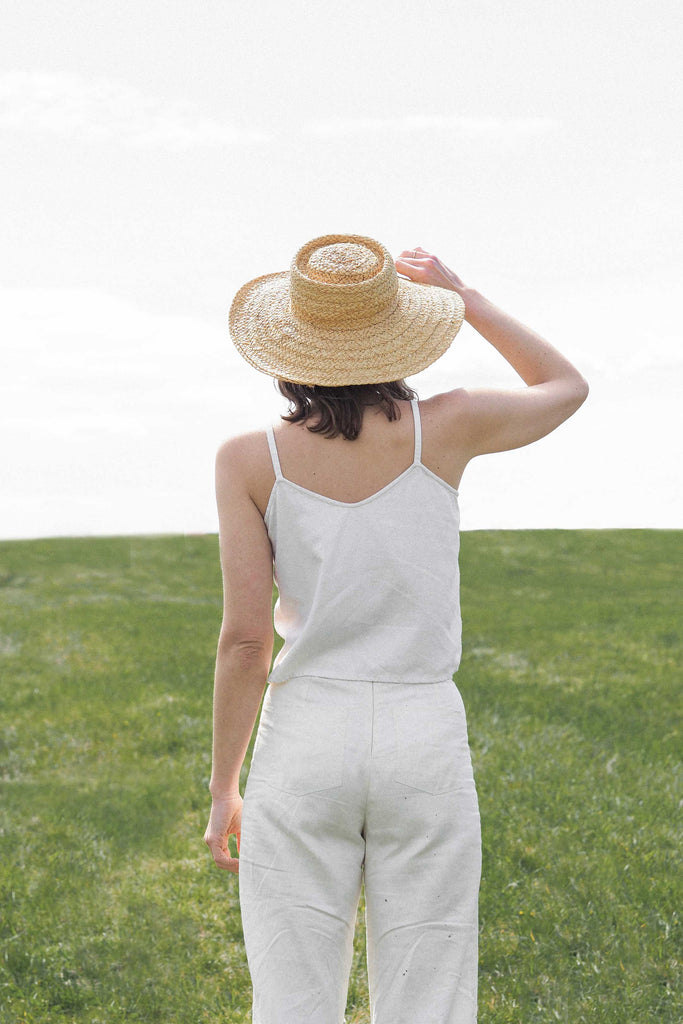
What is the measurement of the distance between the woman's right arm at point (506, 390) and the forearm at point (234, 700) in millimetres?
788

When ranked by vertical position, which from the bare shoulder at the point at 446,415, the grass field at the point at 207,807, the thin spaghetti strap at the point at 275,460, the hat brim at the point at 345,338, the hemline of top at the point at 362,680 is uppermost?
the hat brim at the point at 345,338

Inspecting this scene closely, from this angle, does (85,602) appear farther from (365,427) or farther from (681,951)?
(365,427)

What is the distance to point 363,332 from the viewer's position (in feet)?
9.09

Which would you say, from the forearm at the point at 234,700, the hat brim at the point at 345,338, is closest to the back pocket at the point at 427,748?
the forearm at the point at 234,700

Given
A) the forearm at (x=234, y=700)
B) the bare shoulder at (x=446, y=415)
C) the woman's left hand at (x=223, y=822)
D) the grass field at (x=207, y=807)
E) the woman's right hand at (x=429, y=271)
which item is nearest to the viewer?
the bare shoulder at (x=446, y=415)

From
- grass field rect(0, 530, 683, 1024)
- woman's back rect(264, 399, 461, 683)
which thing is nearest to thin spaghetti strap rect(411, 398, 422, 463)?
woman's back rect(264, 399, 461, 683)

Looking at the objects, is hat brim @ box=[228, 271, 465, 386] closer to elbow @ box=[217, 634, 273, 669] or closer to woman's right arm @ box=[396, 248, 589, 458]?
woman's right arm @ box=[396, 248, 589, 458]

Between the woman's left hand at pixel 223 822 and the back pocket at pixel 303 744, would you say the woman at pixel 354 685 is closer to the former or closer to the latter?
the back pocket at pixel 303 744

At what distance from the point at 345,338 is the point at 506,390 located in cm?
45

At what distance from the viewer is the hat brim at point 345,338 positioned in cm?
268

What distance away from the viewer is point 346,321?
277 centimetres

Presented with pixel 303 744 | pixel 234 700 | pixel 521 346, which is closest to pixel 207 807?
A: pixel 234 700

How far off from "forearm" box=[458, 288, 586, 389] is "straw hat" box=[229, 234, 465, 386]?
0.44 ft

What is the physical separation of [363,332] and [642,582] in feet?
49.3
